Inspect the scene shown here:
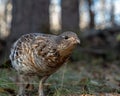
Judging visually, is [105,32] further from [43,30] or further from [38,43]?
[38,43]

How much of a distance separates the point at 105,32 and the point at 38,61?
27.6 feet

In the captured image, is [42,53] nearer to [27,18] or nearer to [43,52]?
[43,52]

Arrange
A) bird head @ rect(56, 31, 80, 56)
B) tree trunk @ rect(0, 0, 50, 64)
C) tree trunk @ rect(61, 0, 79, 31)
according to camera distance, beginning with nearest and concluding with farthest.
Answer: bird head @ rect(56, 31, 80, 56) < tree trunk @ rect(0, 0, 50, 64) < tree trunk @ rect(61, 0, 79, 31)

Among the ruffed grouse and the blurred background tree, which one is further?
the blurred background tree

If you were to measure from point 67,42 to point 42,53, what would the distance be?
1.46 feet

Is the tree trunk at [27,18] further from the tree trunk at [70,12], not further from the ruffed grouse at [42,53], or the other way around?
the ruffed grouse at [42,53]

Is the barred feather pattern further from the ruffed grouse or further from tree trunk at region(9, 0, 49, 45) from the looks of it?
tree trunk at region(9, 0, 49, 45)

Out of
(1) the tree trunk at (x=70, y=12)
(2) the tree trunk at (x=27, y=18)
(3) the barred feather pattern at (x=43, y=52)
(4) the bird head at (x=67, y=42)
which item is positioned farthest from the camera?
(1) the tree trunk at (x=70, y=12)

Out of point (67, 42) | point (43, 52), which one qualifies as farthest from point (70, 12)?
point (67, 42)

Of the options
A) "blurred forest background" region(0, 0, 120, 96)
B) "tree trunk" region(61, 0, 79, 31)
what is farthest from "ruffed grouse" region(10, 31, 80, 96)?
"tree trunk" region(61, 0, 79, 31)

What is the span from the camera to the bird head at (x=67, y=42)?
14.0 feet

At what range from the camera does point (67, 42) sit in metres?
4.32

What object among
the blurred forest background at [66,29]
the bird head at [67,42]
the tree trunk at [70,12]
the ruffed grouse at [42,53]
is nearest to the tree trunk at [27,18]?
the blurred forest background at [66,29]

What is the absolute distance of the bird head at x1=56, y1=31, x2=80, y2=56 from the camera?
427cm
